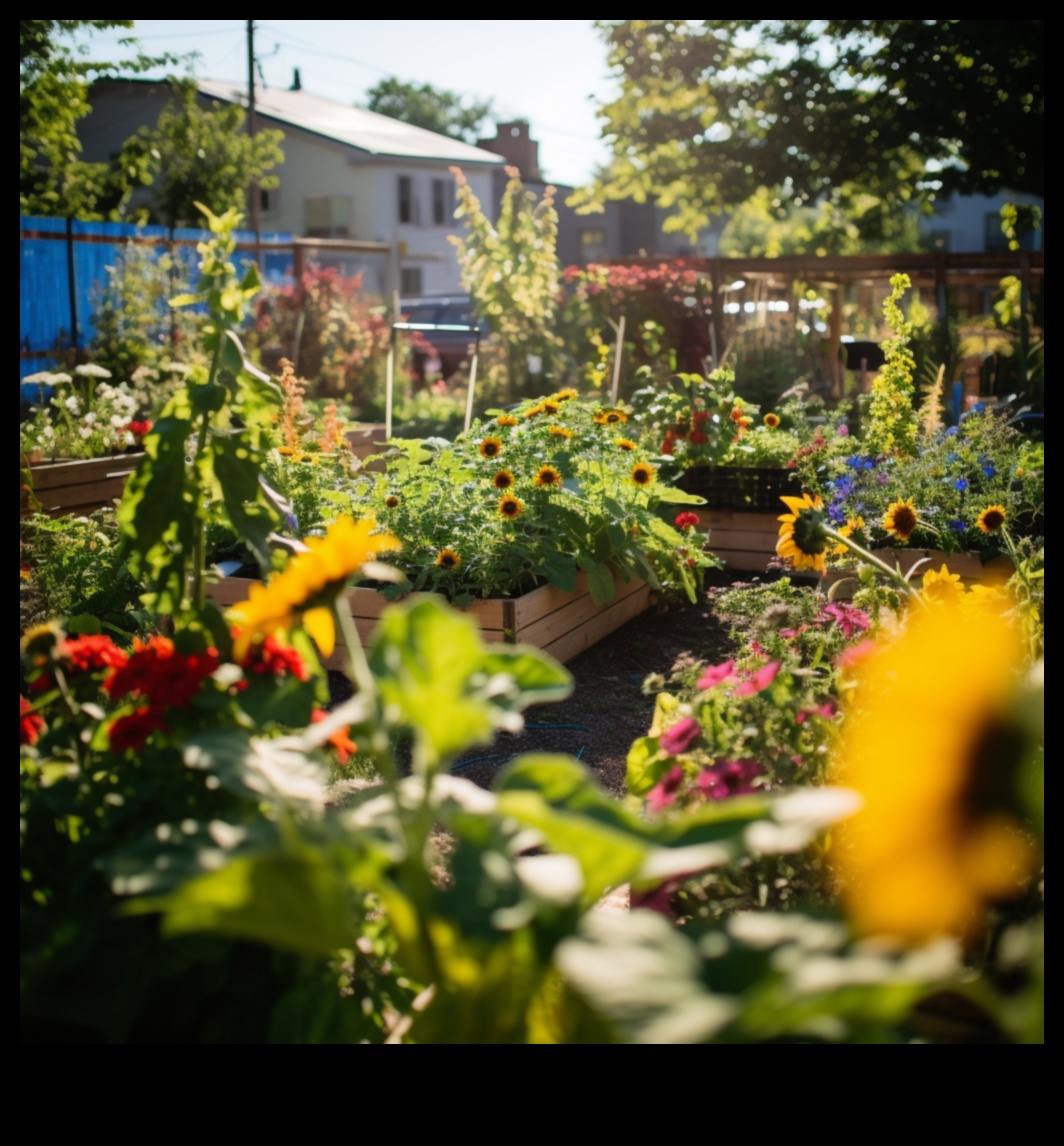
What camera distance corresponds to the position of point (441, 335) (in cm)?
1745

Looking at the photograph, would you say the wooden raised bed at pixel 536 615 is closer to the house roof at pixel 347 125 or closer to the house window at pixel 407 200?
the house roof at pixel 347 125

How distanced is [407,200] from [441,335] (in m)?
11.7

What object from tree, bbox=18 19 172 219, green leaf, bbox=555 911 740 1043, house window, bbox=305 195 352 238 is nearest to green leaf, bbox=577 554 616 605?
green leaf, bbox=555 911 740 1043

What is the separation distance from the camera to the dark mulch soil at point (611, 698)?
11.8ft

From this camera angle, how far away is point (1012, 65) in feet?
43.7

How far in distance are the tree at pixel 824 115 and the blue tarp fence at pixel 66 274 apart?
7919mm

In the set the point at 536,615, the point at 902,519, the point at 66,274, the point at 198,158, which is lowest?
the point at 536,615

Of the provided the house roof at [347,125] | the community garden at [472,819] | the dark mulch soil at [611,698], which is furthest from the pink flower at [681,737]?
the house roof at [347,125]

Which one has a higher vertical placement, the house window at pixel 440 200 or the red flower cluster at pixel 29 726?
the house window at pixel 440 200

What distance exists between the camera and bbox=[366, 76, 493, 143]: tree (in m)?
56.5

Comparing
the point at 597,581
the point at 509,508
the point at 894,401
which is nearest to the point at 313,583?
the point at 509,508

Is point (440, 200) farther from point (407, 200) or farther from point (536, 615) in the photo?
point (536, 615)

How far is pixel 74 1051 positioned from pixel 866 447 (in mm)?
5126
